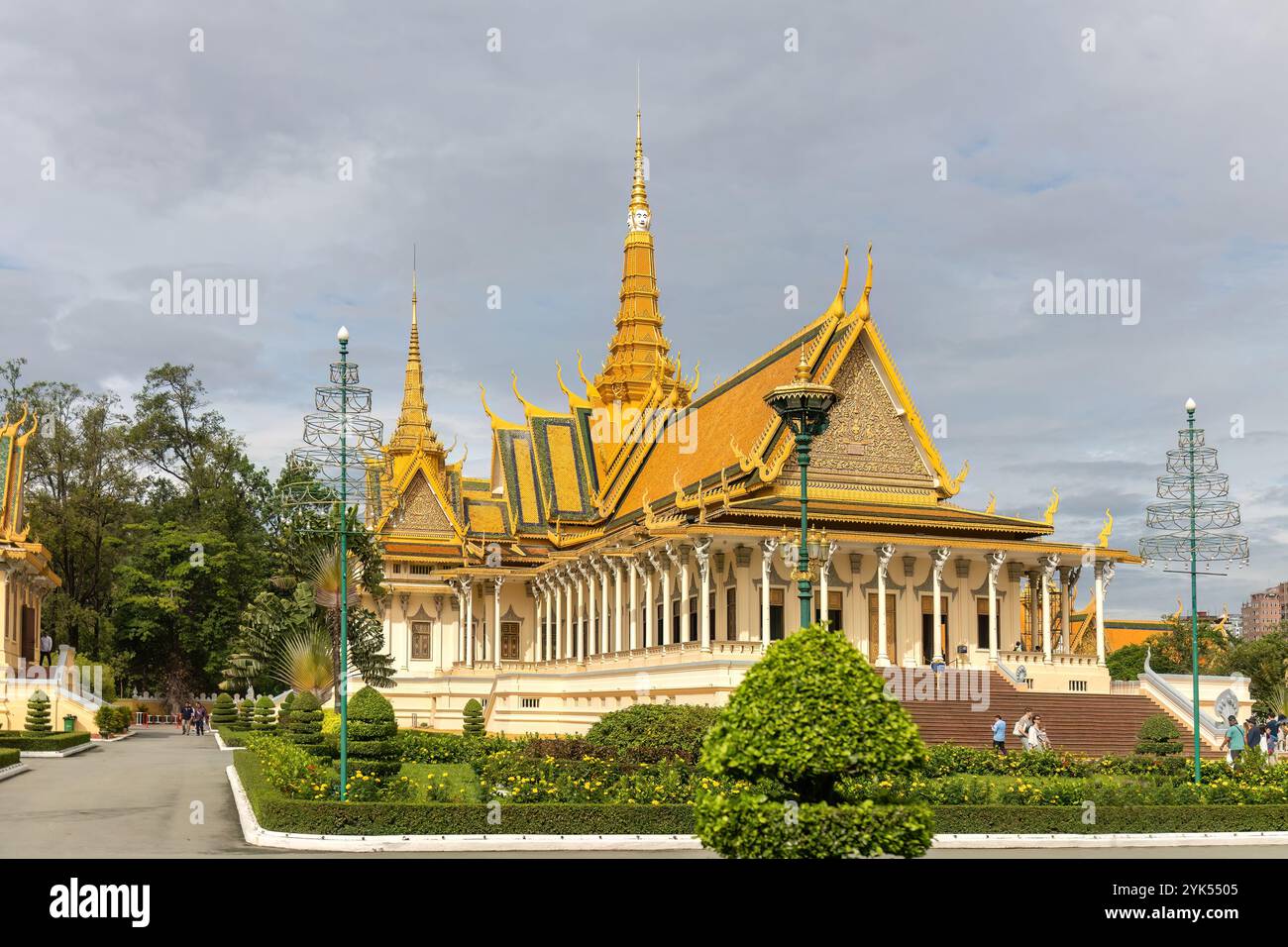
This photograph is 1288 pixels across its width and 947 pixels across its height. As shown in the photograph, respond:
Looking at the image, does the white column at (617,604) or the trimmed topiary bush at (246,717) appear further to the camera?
the trimmed topiary bush at (246,717)

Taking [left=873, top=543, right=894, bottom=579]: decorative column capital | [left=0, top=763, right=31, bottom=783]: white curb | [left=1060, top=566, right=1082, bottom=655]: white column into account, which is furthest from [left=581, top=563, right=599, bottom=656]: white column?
[left=0, top=763, right=31, bottom=783]: white curb

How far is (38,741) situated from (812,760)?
3275cm

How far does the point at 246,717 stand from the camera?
52000 millimetres

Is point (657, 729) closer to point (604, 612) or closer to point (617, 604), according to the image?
point (617, 604)

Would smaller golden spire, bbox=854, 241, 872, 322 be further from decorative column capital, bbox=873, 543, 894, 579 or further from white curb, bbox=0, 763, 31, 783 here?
white curb, bbox=0, 763, 31, 783

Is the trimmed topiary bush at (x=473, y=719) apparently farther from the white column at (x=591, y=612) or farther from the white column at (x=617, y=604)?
the white column at (x=617, y=604)

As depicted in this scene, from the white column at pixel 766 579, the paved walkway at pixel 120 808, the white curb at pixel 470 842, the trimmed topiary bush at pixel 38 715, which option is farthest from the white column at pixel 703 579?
the trimmed topiary bush at pixel 38 715

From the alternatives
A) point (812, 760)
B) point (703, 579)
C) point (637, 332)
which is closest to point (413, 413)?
point (637, 332)

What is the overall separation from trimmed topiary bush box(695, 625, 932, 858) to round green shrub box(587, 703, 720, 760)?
13.4 metres

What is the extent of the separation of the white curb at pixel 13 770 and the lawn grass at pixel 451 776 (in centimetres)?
857

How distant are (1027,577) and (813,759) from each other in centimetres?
3245

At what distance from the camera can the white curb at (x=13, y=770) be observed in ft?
102

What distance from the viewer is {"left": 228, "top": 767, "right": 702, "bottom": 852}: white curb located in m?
19.2
